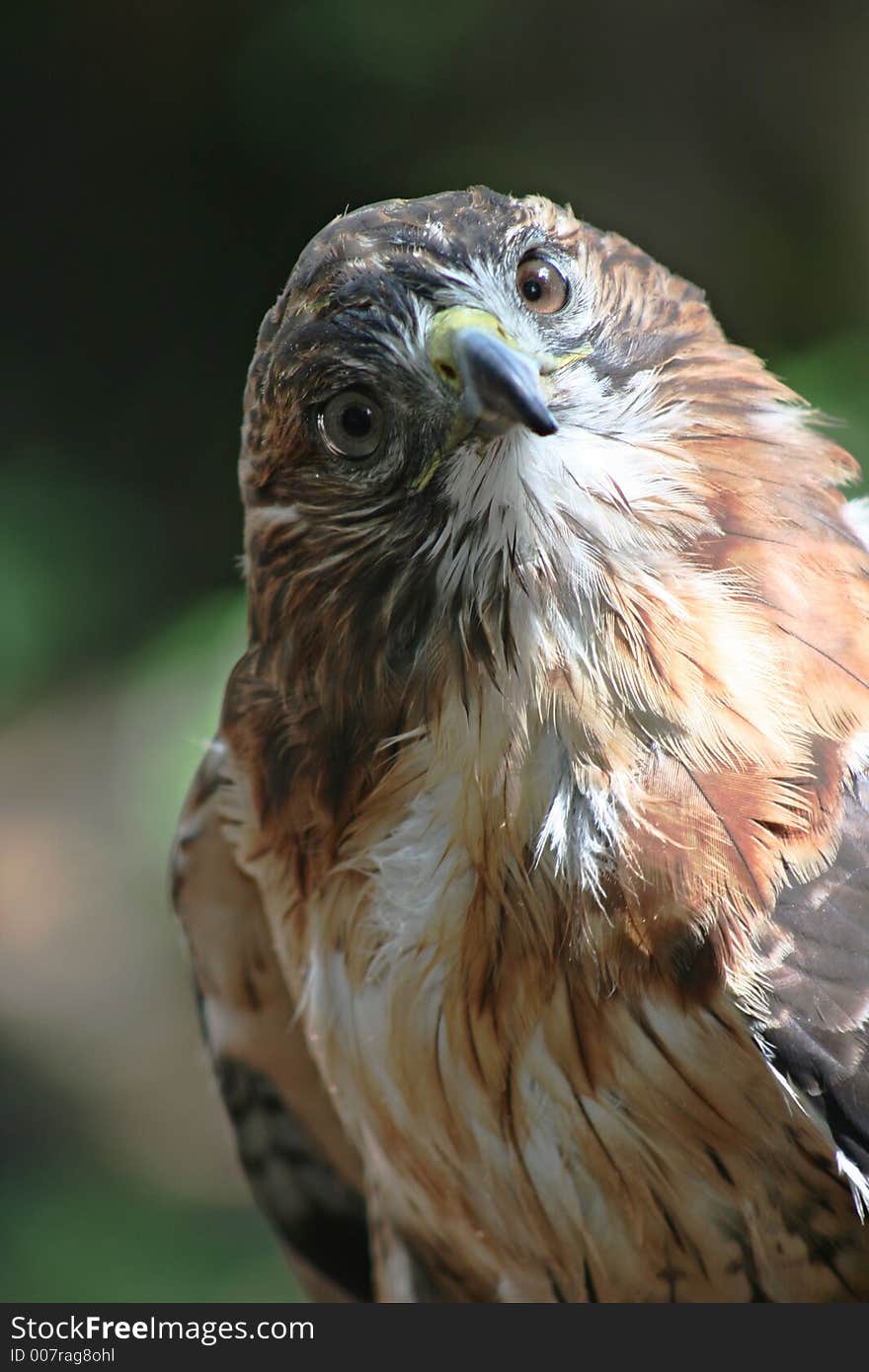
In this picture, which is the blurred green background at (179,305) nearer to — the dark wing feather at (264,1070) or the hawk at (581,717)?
the dark wing feather at (264,1070)

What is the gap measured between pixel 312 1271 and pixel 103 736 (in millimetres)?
650

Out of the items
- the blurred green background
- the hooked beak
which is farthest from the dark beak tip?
the blurred green background

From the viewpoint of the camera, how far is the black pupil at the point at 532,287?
726 millimetres

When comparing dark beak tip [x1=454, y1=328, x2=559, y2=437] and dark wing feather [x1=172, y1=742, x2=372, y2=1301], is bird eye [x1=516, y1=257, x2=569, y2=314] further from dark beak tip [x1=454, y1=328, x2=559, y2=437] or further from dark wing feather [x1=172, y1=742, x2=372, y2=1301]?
dark wing feather [x1=172, y1=742, x2=372, y2=1301]

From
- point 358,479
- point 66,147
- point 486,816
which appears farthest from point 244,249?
point 486,816

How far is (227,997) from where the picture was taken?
3.89 feet

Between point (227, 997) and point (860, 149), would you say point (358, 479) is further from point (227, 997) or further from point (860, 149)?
point (860, 149)

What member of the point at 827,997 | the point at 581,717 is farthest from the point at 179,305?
the point at 827,997

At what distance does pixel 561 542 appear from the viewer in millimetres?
718

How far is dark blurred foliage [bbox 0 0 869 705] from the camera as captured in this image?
1150 millimetres

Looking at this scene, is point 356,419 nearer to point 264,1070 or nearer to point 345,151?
point 345,151

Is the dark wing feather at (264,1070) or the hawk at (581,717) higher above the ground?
the hawk at (581,717)

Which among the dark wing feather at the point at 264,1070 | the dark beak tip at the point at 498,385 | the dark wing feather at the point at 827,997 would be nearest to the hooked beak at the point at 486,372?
the dark beak tip at the point at 498,385

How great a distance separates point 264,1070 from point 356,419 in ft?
2.37
